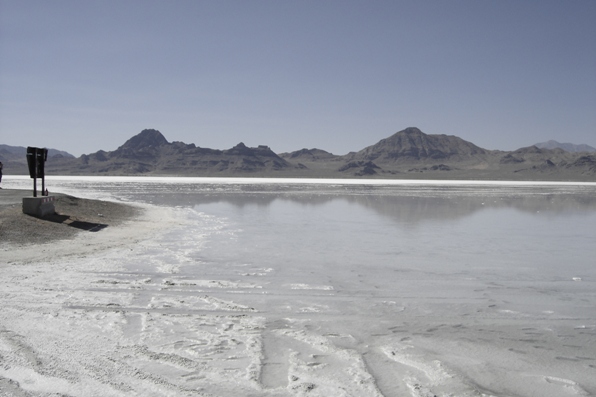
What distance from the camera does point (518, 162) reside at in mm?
195250

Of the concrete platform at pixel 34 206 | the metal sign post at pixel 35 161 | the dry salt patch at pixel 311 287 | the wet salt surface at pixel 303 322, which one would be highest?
the metal sign post at pixel 35 161

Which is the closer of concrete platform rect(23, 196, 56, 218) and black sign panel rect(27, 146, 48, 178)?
concrete platform rect(23, 196, 56, 218)

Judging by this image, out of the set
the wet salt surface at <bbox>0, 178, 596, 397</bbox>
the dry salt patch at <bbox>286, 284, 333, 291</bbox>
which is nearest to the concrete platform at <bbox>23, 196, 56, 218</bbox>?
the wet salt surface at <bbox>0, 178, 596, 397</bbox>

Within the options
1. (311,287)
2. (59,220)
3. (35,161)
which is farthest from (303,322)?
(35,161)

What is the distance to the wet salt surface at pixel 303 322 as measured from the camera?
16.0 ft

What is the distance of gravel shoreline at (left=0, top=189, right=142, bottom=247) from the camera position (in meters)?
12.6

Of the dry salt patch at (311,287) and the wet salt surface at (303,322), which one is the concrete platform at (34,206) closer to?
the wet salt surface at (303,322)

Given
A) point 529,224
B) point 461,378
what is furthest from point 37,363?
point 529,224

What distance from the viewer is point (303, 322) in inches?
263

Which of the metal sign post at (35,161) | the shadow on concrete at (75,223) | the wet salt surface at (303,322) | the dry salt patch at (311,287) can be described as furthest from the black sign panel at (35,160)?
the dry salt patch at (311,287)

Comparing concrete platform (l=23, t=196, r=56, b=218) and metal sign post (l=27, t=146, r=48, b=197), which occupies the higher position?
metal sign post (l=27, t=146, r=48, b=197)

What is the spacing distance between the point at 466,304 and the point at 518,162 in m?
205

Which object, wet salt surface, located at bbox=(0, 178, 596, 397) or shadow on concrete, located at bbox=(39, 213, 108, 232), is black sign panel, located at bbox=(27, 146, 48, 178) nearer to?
shadow on concrete, located at bbox=(39, 213, 108, 232)

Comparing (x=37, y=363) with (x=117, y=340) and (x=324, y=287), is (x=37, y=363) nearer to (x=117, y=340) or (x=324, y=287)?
(x=117, y=340)
